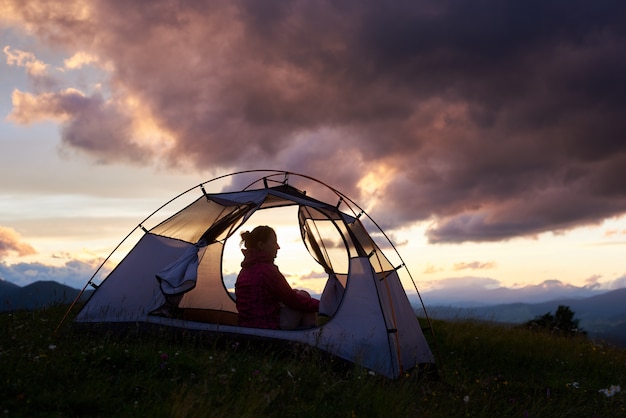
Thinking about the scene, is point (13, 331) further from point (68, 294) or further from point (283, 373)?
point (283, 373)

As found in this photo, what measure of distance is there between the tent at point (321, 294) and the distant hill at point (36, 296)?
159cm

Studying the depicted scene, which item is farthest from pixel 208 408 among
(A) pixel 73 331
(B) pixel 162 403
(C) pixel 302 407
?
(A) pixel 73 331

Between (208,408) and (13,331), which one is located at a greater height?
(13,331)

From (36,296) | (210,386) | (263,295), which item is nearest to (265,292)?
(263,295)

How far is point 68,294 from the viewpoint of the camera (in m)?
11.8

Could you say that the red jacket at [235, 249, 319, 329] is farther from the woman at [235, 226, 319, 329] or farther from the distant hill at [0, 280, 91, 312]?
the distant hill at [0, 280, 91, 312]

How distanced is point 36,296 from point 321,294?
539 centimetres

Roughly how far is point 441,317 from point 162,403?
10562 mm

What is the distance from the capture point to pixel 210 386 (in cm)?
643

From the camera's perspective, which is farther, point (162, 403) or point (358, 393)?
point (358, 393)

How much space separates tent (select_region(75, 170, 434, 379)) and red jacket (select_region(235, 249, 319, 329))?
0.36 m

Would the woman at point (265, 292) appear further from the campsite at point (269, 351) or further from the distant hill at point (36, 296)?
the distant hill at point (36, 296)

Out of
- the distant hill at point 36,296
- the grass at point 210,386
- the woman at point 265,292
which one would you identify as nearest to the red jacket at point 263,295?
the woman at point 265,292

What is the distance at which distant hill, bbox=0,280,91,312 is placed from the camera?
1077 centimetres
